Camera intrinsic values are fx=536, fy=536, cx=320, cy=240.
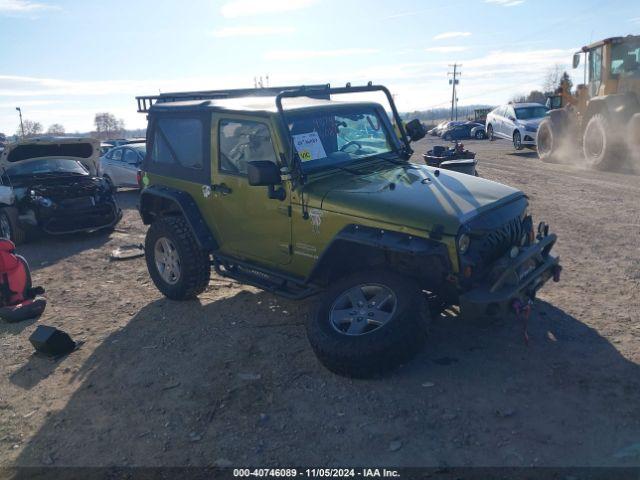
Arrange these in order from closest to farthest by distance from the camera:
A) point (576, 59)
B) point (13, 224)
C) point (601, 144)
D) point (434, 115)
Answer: point (13, 224) → point (601, 144) → point (576, 59) → point (434, 115)

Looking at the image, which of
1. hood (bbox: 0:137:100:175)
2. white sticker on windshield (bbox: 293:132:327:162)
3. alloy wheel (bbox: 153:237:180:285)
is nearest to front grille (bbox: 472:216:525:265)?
white sticker on windshield (bbox: 293:132:327:162)

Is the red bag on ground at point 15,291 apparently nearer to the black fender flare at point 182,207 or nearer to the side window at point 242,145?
the black fender flare at point 182,207

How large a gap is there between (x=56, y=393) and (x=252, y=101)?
125 inches

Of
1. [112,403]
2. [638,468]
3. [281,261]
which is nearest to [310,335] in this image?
[281,261]

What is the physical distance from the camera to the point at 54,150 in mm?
10281

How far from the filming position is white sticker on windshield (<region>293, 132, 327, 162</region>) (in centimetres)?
481

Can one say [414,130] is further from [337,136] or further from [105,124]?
[105,124]

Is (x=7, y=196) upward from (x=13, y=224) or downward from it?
upward

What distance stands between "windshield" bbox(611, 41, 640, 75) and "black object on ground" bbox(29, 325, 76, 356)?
48.6ft

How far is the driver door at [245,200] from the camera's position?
490 cm

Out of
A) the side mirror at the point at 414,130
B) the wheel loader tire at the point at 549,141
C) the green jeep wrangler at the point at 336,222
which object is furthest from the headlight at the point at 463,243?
the wheel loader tire at the point at 549,141

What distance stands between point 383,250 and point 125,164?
11592mm

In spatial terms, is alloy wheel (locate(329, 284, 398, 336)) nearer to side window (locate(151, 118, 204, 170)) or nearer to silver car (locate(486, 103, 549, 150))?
side window (locate(151, 118, 204, 170))

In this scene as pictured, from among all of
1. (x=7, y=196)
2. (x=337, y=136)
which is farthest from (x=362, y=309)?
(x=7, y=196)
